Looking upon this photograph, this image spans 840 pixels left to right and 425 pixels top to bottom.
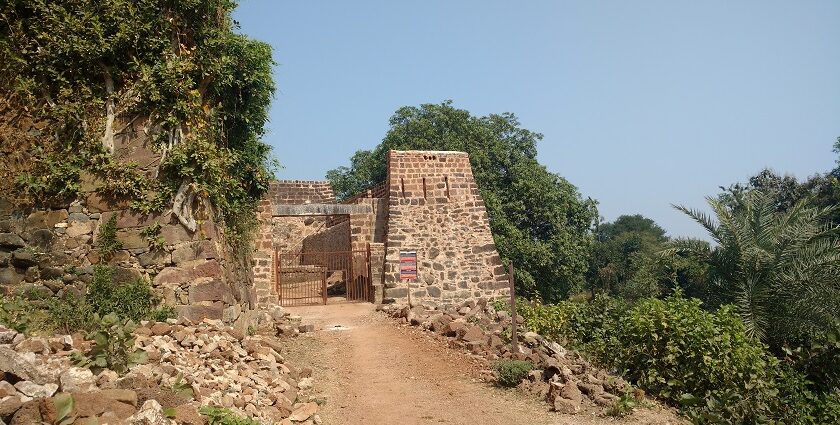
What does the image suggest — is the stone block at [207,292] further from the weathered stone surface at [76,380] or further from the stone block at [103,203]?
the weathered stone surface at [76,380]

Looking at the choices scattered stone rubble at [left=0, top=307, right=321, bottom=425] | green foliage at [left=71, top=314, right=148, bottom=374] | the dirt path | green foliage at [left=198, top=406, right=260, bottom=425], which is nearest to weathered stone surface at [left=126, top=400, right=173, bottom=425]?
scattered stone rubble at [left=0, top=307, right=321, bottom=425]

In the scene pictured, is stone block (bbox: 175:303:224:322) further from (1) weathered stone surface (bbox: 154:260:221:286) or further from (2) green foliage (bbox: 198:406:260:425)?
(2) green foliage (bbox: 198:406:260:425)

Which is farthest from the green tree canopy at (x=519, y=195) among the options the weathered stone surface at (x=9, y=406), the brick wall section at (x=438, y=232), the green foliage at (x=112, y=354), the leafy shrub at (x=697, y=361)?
the weathered stone surface at (x=9, y=406)

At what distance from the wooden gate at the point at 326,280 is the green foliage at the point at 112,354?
8.75 metres

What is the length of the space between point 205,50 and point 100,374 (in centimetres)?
501

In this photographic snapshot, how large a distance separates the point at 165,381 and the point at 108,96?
14.2 feet

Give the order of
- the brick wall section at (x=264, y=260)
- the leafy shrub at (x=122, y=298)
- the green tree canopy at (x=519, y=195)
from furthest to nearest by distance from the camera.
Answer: the green tree canopy at (x=519, y=195), the brick wall section at (x=264, y=260), the leafy shrub at (x=122, y=298)

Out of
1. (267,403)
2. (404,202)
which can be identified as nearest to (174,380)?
(267,403)

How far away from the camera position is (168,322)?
7.41 m

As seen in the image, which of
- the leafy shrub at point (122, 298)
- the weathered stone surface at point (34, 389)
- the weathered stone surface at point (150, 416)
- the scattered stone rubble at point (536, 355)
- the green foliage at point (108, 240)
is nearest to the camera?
the weathered stone surface at point (34, 389)

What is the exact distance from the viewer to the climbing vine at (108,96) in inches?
315

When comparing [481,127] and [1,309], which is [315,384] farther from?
[481,127]

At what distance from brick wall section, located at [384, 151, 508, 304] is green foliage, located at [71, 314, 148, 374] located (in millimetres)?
9537

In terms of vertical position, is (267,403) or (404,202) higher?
(404,202)
